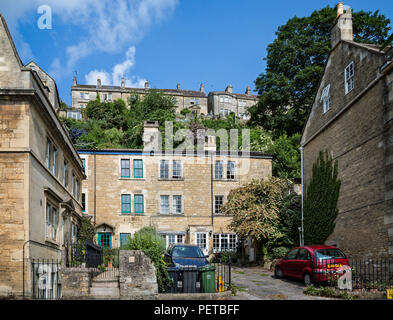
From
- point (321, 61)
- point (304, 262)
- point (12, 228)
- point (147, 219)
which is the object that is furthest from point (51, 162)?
point (321, 61)

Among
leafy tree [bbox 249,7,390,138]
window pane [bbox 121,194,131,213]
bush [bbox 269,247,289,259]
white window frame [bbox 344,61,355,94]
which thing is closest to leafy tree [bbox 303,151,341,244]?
bush [bbox 269,247,289,259]

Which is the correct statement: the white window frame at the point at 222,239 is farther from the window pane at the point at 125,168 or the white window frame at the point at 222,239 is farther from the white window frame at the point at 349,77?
the white window frame at the point at 349,77

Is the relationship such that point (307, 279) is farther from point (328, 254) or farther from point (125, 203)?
point (125, 203)

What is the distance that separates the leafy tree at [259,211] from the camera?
26094 millimetres

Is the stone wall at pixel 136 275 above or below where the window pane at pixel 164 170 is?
below

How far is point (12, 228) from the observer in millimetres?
14664

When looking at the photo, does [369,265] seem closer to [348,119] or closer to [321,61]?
[348,119]

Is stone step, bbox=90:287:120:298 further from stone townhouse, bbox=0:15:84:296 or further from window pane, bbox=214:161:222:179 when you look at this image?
window pane, bbox=214:161:222:179

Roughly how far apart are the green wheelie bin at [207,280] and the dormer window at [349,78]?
10.9 m

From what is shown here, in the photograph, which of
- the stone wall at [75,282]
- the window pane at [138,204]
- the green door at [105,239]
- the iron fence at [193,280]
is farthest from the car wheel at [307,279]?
the green door at [105,239]

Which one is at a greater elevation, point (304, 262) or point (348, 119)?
point (348, 119)

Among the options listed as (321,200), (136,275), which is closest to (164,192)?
(321,200)

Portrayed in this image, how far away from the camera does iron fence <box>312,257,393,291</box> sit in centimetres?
1591
